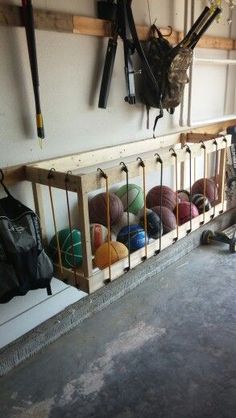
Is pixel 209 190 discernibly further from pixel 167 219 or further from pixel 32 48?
pixel 32 48

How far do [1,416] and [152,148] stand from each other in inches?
80.0

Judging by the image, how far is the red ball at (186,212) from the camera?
2.56 meters

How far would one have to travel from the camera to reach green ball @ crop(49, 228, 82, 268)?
199cm

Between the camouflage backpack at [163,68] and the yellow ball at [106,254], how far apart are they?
3.79ft

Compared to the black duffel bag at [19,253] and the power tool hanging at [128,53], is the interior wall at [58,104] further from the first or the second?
the black duffel bag at [19,253]

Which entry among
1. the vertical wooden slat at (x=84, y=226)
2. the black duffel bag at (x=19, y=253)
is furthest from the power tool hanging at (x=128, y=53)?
the black duffel bag at (x=19, y=253)

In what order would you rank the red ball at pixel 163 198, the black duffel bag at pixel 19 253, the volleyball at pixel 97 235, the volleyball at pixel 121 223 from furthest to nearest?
1. the red ball at pixel 163 198
2. the volleyball at pixel 121 223
3. the volleyball at pixel 97 235
4. the black duffel bag at pixel 19 253

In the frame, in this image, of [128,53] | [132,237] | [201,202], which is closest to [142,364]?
[132,237]

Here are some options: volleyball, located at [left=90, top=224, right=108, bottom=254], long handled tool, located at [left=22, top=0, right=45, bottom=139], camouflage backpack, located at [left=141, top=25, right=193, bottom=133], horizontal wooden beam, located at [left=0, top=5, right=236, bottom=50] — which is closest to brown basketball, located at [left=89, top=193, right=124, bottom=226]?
volleyball, located at [left=90, top=224, right=108, bottom=254]

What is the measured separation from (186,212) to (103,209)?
65cm

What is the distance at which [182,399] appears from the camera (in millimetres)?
1740

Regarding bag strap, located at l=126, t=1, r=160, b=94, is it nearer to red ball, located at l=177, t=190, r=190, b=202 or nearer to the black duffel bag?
red ball, located at l=177, t=190, r=190, b=202

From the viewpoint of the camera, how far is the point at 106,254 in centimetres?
199

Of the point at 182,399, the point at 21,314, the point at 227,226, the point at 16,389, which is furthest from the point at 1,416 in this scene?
the point at 227,226
